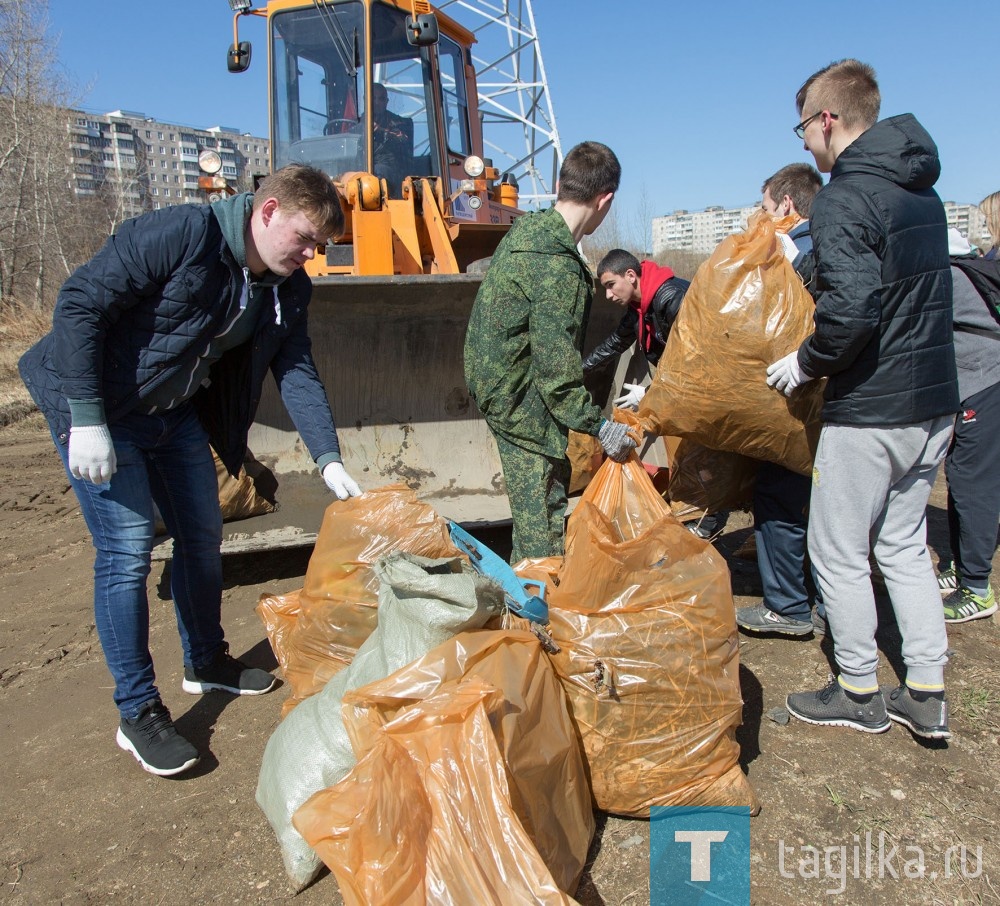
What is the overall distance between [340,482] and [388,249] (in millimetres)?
2697

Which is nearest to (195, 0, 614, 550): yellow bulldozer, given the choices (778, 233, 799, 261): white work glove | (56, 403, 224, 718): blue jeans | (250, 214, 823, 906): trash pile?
(56, 403, 224, 718): blue jeans

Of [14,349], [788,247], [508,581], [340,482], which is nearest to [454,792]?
[508,581]

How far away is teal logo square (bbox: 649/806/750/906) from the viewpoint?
1744mm

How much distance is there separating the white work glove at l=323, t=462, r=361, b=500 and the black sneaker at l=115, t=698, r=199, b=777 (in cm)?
84

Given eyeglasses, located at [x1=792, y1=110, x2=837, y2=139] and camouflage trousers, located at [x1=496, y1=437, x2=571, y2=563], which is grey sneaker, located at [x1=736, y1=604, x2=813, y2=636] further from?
eyeglasses, located at [x1=792, y1=110, x2=837, y2=139]

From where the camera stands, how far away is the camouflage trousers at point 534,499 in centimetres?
262

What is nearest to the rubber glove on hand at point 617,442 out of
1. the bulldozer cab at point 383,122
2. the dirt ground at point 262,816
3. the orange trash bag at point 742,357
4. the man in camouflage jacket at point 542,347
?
the man in camouflage jacket at point 542,347

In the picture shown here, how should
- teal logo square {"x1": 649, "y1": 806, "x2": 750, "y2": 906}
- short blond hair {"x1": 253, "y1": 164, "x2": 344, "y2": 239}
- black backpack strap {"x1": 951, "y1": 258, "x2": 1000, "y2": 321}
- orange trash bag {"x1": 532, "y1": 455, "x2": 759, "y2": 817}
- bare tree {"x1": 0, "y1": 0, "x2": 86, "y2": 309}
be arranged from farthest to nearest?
bare tree {"x1": 0, "y1": 0, "x2": 86, "y2": 309}
black backpack strap {"x1": 951, "y1": 258, "x2": 1000, "y2": 321}
short blond hair {"x1": 253, "y1": 164, "x2": 344, "y2": 239}
orange trash bag {"x1": 532, "y1": 455, "x2": 759, "y2": 817}
teal logo square {"x1": 649, "y1": 806, "x2": 750, "y2": 906}

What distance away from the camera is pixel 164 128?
73.3 m

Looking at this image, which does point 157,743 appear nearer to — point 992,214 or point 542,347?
point 542,347

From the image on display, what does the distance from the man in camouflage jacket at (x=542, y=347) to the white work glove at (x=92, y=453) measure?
116cm

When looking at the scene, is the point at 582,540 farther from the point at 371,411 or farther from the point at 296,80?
the point at 296,80

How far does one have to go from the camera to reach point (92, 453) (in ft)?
6.65

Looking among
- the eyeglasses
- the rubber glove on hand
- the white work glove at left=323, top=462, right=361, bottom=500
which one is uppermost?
the eyeglasses
